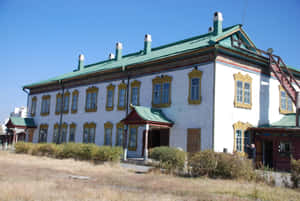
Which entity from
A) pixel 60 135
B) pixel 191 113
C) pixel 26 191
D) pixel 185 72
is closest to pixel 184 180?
pixel 26 191

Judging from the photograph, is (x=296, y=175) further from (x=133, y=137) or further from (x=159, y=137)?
(x=133, y=137)

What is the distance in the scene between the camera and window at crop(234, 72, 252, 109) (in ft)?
69.5

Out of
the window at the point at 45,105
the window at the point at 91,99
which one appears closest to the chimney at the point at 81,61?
the window at the point at 45,105

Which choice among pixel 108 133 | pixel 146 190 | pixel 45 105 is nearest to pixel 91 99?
pixel 108 133

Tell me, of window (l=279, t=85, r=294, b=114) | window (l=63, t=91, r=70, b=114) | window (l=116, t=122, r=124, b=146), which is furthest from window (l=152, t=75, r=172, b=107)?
window (l=63, t=91, r=70, b=114)

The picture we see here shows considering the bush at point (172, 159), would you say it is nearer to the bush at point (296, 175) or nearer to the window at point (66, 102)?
the bush at point (296, 175)

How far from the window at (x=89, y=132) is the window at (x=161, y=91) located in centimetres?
779

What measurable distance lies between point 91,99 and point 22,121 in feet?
33.4

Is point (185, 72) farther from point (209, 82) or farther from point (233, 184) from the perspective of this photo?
point (233, 184)

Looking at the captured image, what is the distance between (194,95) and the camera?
21.4 m

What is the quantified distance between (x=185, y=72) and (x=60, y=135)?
1638cm

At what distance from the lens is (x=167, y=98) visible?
2320 centimetres

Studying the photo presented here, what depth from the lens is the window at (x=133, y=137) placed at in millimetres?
24975

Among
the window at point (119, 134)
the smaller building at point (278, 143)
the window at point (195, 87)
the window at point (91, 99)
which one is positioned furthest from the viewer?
the window at point (91, 99)
